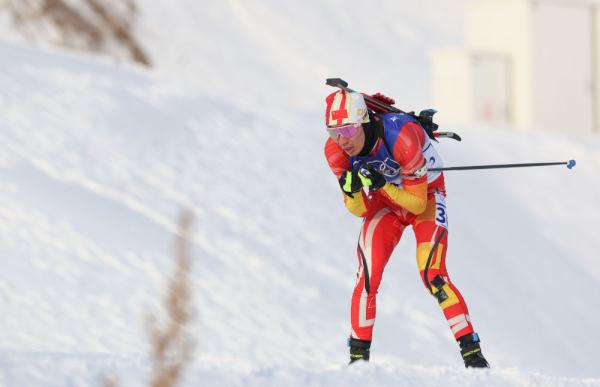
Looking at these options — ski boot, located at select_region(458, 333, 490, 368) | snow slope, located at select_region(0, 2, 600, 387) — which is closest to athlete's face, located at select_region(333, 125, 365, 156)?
ski boot, located at select_region(458, 333, 490, 368)

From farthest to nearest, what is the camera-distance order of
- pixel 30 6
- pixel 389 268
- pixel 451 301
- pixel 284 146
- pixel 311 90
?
1. pixel 311 90
2. pixel 30 6
3. pixel 284 146
4. pixel 389 268
5. pixel 451 301

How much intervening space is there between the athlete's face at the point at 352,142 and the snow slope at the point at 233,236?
2.37 meters

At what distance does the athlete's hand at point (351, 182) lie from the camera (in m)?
5.57

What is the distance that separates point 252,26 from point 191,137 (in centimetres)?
3662

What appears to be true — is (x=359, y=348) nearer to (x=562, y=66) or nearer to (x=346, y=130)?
(x=346, y=130)

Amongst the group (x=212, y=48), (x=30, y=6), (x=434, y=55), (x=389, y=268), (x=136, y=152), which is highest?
(x=212, y=48)

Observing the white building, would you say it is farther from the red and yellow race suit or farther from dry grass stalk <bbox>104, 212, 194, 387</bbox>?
dry grass stalk <bbox>104, 212, 194, 387</bbox>

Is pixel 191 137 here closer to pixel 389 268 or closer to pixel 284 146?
pixel 284 146

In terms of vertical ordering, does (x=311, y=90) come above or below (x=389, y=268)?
above

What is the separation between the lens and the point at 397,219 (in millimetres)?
5922

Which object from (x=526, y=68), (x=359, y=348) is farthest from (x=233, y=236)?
(x=526, y=68)

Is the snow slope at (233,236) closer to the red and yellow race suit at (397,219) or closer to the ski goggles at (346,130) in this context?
the red and yellow race suit at (397,219)

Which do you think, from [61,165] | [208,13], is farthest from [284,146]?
[208,13]

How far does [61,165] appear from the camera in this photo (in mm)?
13273
